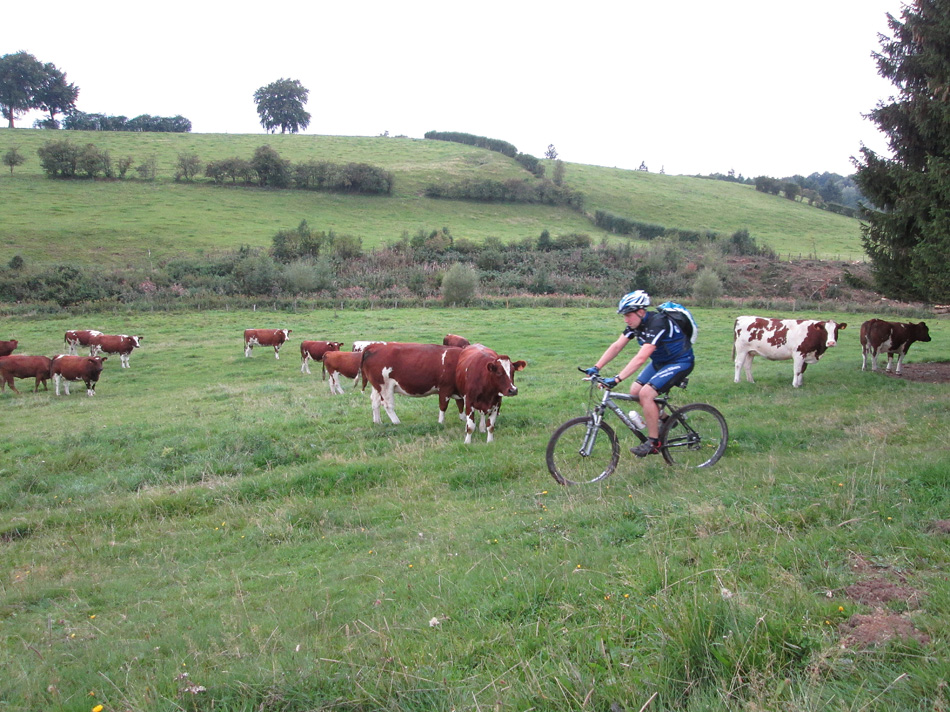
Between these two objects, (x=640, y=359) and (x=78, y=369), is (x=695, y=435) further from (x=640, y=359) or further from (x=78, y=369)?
(x=78, y=369)

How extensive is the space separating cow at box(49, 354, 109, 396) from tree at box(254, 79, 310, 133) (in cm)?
11010

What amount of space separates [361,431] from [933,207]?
13.8 metres

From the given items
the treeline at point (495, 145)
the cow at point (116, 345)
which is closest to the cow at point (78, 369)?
the cow at point (116, 345)

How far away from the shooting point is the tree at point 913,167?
14.1 metres

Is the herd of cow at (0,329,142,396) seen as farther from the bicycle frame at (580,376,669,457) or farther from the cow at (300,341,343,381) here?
the bicycle frame at (580,376,669,457)

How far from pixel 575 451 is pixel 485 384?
3.34m

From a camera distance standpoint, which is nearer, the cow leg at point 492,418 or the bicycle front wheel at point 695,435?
the bicycle front wheel at point 695,435

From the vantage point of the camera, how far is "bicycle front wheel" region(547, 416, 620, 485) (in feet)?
25.0

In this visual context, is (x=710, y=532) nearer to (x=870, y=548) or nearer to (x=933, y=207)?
(x=870, y=548)

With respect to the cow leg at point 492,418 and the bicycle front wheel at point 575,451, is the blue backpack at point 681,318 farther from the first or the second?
the cow leg at point 492,418

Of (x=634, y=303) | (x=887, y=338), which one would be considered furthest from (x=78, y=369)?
(x=887, y=338)

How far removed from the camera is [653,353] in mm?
7633

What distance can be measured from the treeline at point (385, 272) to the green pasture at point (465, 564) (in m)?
32.5

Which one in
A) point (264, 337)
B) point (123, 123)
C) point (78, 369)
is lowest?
point (78, 369)
